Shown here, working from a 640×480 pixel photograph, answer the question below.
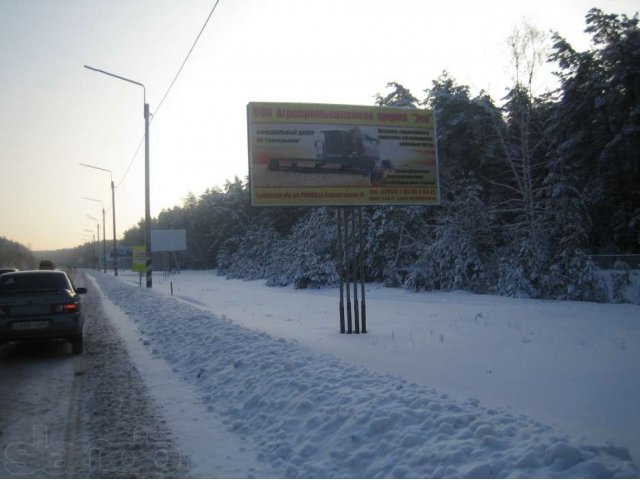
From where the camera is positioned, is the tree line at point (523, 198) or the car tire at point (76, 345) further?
the tree line at point (523, 198)

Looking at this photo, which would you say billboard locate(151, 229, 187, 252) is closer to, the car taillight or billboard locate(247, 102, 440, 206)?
billboard locate(247, 102, 440, 206)

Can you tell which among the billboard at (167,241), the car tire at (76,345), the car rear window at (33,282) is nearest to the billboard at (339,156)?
the car rear window at (33,282)

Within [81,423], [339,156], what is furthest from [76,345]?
[339,156]

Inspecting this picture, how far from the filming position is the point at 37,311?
31.7ft

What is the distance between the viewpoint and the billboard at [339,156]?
1173 cm

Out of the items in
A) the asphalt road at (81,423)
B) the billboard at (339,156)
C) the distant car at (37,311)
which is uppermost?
the billboard at (339,156)

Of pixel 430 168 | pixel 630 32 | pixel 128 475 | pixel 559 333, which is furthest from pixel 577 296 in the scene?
pixel 630 32

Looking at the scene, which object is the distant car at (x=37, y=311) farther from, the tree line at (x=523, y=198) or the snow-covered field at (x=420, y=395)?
the tree line at (x=523, y=198)

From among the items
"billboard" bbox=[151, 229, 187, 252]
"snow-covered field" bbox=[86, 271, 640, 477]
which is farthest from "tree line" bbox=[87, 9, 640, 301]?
"billboard" bbox=[151, 229, 187, 252]

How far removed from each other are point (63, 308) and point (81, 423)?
4887 mm

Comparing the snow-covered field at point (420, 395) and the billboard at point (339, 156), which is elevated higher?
the billboard at point (339, 156)

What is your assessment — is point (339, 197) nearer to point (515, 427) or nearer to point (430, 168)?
point (430, 168)

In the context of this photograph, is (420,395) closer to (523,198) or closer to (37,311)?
(37,311)

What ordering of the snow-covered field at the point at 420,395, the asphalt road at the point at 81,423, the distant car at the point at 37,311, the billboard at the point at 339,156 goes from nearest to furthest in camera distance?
1. the snow-covered field at the point at 420,395
2. the asphalt road at the point at 81,423
3. the distant car at the point at 37,311
4. the billboard at the point at 339,156
